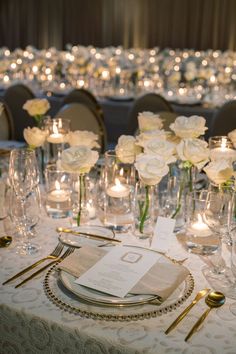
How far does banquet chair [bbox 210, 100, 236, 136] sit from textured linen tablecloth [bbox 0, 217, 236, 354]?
2035 millimetres

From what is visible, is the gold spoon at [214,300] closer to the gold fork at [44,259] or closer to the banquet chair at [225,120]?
the gold fork at [44,259]

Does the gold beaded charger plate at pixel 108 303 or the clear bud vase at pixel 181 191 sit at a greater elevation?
the clear bud vase at pixel 181 191

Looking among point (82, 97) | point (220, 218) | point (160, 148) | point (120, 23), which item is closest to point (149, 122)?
point (160, 148)

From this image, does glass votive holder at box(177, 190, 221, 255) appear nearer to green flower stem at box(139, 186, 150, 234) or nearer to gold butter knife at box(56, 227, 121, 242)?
green flower stem at box(139, 186, 150, 234)

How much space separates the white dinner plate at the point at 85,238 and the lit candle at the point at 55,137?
660mm

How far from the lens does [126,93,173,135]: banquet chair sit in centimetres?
377

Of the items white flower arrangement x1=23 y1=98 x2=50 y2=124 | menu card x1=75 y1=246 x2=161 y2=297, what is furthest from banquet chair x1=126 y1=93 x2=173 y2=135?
menu card x1=75 y1=246 x2=161 y2=297

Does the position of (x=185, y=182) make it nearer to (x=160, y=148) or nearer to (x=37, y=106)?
(x=160, y=148)

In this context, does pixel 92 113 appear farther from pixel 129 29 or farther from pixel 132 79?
pixel 129 29

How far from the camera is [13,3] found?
12680mm

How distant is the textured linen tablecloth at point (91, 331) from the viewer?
4.01 feet

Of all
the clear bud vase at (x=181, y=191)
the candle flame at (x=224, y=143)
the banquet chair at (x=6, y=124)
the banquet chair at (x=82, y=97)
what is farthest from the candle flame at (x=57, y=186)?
the banquet chair at (x=82, y=97)

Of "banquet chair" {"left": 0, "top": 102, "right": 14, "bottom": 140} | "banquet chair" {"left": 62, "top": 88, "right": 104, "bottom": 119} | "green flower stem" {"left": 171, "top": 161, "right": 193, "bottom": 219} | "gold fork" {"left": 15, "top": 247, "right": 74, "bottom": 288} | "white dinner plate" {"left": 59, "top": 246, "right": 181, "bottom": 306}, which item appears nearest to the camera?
"white dinner plate" {"left": 59, "top": 246, "right": 181, "bottom": 306}

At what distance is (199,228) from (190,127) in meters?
0.35
